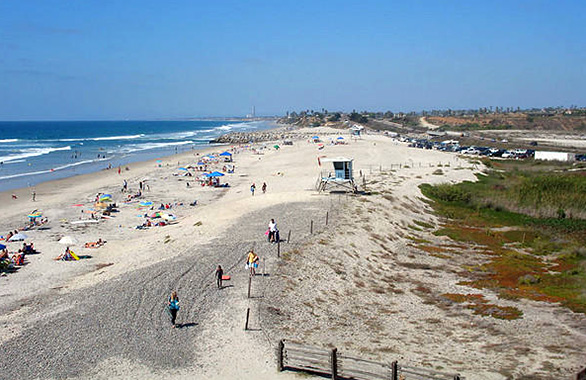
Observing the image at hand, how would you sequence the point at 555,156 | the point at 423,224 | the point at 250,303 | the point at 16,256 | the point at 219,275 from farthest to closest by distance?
the point at 555,156 < the point at 423,224 < the point at 16,256 < the point at 219,275 < the point at 250,303

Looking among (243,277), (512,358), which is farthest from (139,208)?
(512,358)

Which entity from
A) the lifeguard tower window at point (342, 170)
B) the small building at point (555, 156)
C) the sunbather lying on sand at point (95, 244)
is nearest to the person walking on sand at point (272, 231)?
the sunbather lying on sand at point (95, 244)

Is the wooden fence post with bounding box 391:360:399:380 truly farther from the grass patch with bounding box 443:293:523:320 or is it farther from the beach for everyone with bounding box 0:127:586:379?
the grass patch with bounding box 443:293:523:320

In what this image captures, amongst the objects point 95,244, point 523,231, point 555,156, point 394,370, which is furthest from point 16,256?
point 555,156

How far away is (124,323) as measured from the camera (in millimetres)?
15109

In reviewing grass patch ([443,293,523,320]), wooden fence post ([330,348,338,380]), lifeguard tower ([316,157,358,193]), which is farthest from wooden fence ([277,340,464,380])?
lifeguard tower ([316,157,358,193])

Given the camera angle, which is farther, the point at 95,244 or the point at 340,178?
the point at 340,178

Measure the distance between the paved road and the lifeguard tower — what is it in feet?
45.5

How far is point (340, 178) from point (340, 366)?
24325 mm

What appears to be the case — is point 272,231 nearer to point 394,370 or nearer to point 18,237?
point 394,370

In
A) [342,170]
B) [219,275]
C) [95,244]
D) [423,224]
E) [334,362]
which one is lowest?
[423,224]

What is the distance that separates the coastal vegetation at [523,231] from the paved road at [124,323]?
34.4 ft

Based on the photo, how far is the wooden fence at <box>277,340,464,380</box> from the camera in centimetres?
1130

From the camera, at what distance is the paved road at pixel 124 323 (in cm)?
1299
